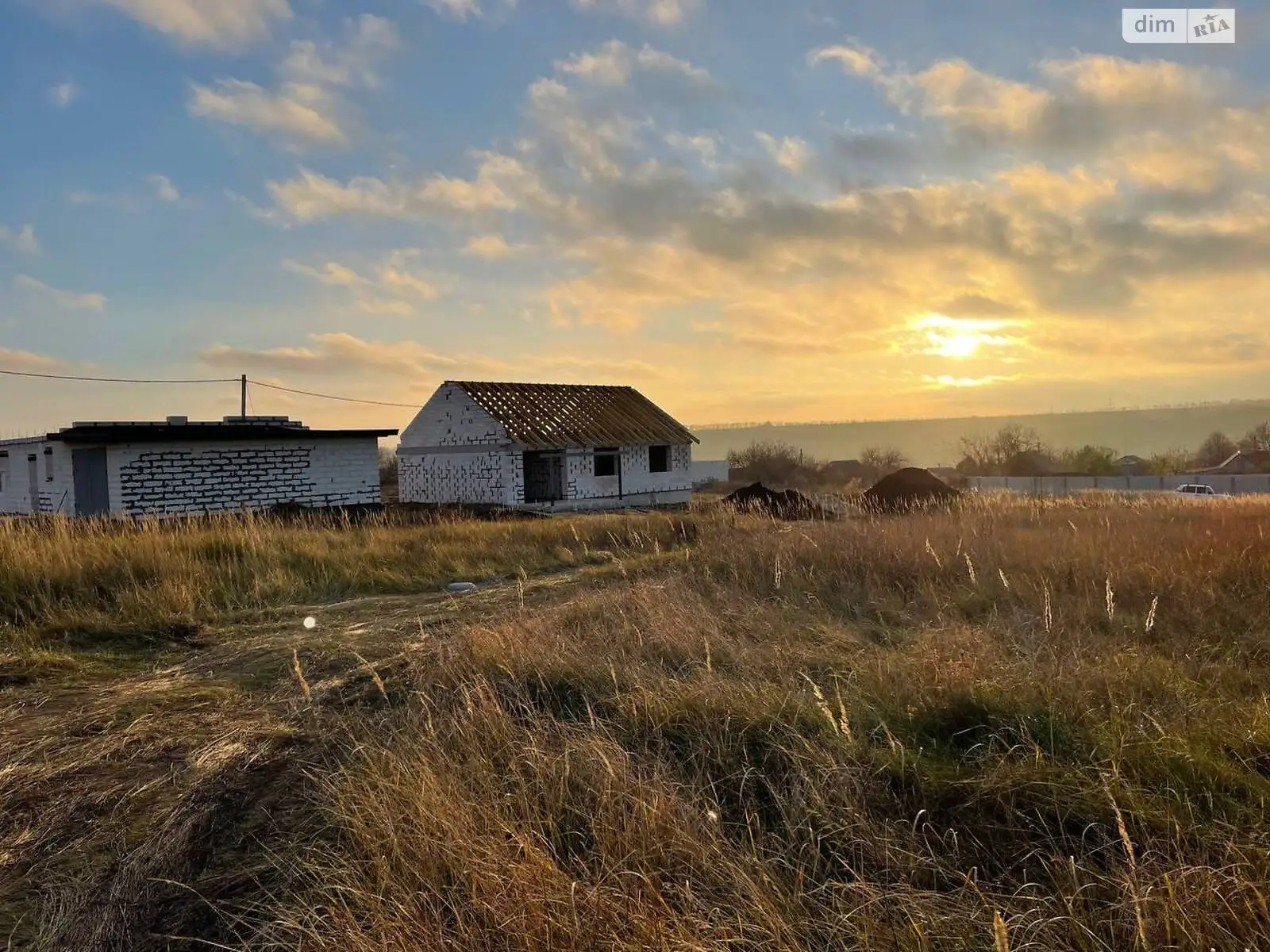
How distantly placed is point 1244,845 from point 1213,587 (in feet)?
15.5

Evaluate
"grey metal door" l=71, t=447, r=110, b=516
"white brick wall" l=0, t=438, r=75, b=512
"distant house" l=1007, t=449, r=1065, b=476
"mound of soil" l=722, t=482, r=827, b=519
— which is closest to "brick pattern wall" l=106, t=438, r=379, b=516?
"grey metal door" l=71, t=447, r=110, b=516

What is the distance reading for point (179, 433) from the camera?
18875 mm

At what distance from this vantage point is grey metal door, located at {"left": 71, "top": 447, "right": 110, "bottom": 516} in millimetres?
18484

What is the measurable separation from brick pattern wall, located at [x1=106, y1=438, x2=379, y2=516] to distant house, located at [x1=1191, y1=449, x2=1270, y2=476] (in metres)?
44.8

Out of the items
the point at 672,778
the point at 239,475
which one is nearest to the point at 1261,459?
the point at 239,475

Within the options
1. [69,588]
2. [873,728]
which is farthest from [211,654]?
[873,728]

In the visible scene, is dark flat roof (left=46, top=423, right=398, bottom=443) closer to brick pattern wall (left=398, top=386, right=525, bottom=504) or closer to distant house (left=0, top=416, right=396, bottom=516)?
distant house (left=0, top=416, right=396, bottom=516)

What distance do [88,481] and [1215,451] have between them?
6527 centimetres

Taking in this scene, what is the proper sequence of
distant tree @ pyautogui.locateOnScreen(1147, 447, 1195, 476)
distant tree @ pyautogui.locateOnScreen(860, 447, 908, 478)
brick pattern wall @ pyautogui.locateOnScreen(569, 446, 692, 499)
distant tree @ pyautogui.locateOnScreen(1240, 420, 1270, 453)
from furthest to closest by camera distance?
distant tree @ pyautogui.locateOnScreen(1240, 420, 1270, 453) → distant tree @ pyautogui.locateOnScreen(860, 447, 908, 478) → distant tree @ pyautogui.locateOnScreen(1147, 447, 1195, 476) → brick pattern wall @ pyautogui.locateOnScreen(569, 446, 692, 499)

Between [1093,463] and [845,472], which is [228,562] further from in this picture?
[1093,463]

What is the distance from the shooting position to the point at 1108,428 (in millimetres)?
167625

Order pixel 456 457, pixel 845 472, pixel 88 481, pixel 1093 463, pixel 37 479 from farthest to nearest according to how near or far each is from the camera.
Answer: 1. pixel 845 472
2. pixel 1093 463
3. pixel 456 457
4. pixel 37 479
5. pixel 88 481

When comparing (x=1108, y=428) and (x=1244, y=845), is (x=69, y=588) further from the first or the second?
(x=1108, y=428)

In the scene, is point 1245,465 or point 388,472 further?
point 388,472
